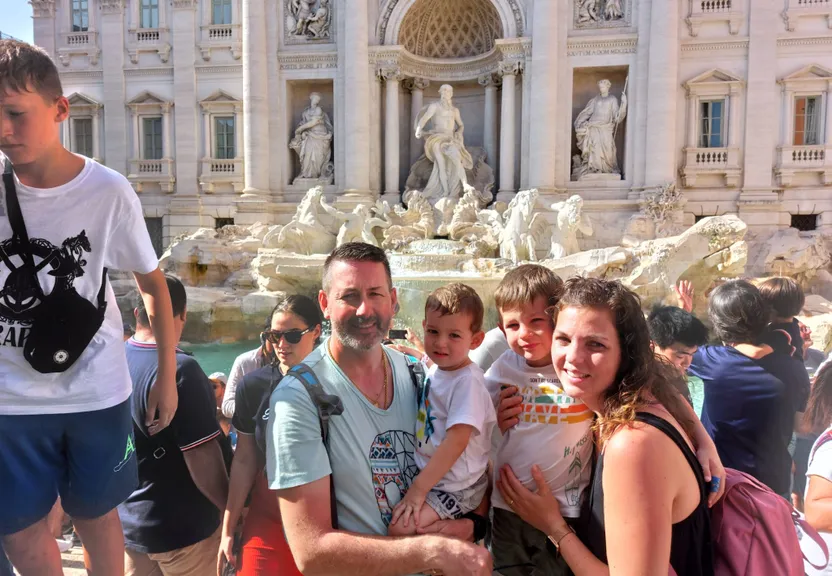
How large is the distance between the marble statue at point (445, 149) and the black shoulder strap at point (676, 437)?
12.6 meters

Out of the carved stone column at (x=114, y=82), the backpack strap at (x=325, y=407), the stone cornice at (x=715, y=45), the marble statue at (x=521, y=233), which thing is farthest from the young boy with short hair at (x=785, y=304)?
the carved stone column at (x=114, y=82)

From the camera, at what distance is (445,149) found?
1384 cm

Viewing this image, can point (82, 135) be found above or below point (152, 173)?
above

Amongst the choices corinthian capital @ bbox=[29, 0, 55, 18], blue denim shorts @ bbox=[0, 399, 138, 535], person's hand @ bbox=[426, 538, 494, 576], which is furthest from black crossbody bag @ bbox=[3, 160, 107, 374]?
corinthian capital @ bbox=[29, 0, 55, 18]

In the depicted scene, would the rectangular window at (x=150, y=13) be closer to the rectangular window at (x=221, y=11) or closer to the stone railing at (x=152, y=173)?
the rectangular window at (x=221, y=11)

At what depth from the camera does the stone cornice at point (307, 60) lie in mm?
14938

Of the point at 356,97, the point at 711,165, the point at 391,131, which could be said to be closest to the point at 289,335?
the point at 356,97

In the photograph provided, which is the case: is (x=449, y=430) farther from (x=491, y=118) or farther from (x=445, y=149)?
(x=491, y=118)

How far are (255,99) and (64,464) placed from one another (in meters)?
14.7

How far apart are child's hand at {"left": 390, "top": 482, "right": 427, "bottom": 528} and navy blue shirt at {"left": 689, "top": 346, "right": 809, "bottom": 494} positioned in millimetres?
1472

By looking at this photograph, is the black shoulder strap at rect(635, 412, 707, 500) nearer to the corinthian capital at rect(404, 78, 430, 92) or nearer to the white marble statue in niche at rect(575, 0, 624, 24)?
the white marble statue in niche at rect(575, 0, 624, 24)

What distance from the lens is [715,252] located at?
1019 centimetres

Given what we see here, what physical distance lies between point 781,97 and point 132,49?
17906mm

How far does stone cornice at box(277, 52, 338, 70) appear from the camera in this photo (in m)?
14.9
